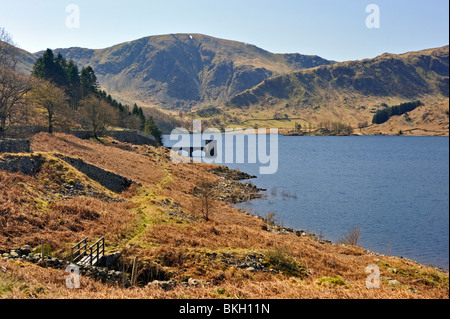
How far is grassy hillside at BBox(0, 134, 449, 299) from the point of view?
13.8m

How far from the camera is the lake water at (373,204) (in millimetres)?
38859

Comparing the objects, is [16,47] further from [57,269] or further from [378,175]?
[378,175]

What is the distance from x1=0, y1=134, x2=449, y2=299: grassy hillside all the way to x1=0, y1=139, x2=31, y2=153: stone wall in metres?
2.01

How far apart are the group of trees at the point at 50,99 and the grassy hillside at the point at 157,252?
17374mm

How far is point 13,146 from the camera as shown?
31.7 metres

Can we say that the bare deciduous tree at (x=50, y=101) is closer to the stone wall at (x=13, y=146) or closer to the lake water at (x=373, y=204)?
the stone wall at (x=13, y=146)

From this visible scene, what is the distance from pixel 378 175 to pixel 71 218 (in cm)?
8157

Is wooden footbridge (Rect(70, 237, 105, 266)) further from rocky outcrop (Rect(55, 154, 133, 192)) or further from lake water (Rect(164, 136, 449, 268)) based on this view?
lake water (Rect(164, 136, 449, 268))

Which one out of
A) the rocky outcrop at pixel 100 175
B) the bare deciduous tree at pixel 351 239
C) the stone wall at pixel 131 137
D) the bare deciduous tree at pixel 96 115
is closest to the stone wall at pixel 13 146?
the rocky outcrop at pixel 100 175

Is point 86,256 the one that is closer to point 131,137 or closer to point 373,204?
point 373,204

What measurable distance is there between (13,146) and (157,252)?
77.1ft

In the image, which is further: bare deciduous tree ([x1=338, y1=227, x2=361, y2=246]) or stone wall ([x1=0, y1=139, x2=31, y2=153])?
bare deciduous tree ([x1=338, y1=227, x2=361, y2=246])

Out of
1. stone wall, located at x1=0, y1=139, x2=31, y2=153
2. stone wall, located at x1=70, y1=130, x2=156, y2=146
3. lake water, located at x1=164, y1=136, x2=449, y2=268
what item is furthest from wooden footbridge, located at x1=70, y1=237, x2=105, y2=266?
stone wall, located at x1=70, y1=130, x2=156, y2=146

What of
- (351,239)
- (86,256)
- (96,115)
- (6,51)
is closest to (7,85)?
(6,51)
